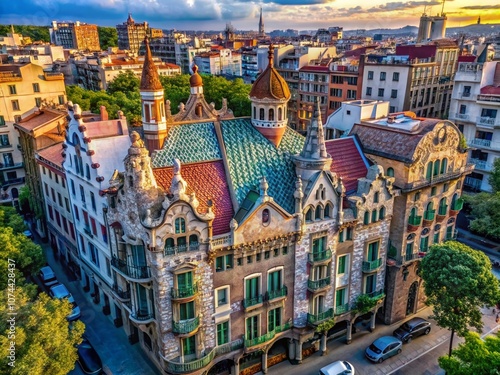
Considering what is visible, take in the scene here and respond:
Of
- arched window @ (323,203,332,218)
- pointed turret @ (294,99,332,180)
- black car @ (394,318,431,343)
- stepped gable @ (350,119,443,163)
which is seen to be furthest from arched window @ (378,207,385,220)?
black car @ (394,318,431,343)

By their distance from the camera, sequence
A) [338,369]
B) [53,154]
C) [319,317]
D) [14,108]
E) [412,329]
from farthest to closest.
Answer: [14,108], [53,154], [412,329], [319,317], [338,369]

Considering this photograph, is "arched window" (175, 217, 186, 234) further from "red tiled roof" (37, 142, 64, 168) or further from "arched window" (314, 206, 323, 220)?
"red tiled roof" (37, 142, 64, 168)

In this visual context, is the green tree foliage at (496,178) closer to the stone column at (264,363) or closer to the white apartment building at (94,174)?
the stone column at (264,363)

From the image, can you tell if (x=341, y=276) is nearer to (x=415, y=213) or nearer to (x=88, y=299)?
(x=415, y=213)

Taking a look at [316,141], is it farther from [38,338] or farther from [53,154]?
[53,154]

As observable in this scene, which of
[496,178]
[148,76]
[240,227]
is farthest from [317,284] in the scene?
[496,178]

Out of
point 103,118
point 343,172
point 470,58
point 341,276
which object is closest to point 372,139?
→ point 343,172

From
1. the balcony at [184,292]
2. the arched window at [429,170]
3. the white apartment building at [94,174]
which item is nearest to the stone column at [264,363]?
the balcony at [184,292]
